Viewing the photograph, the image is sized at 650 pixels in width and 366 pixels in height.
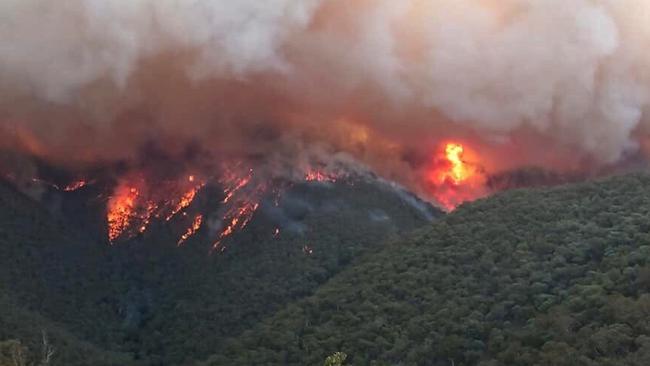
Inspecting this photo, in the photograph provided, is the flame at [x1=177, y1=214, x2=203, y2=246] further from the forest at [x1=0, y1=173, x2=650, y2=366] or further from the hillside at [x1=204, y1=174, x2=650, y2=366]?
the hillside at [x1=204, y1=174, x2=650, y2=366]

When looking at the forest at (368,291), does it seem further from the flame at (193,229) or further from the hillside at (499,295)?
the flame at (193,229)

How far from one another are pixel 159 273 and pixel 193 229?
33.1 feet

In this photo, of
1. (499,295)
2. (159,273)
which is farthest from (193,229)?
(499,295)

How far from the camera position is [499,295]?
51.7m

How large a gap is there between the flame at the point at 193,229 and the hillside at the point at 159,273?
1312 mm

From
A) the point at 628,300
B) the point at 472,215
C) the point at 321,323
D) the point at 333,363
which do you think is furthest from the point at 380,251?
the point at 333,363

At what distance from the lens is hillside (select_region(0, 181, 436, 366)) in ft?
239

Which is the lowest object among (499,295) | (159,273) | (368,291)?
(499,295)

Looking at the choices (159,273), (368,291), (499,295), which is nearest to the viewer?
Answer: (499,295)

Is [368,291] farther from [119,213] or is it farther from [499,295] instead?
[119,213]

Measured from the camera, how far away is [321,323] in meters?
60.5

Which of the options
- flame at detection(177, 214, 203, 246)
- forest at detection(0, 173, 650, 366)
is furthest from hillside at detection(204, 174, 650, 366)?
flame at detection(177, 214, 203, 246)

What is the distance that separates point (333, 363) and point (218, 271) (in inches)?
2089

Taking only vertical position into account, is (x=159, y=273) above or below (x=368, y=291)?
above
